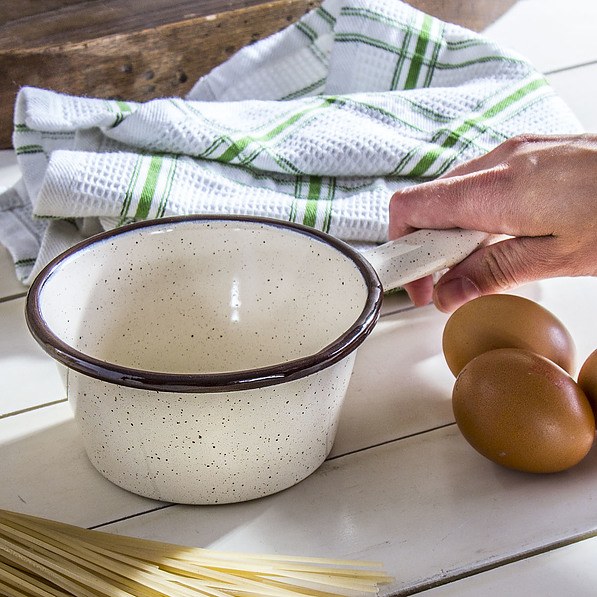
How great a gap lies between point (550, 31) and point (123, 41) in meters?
0.73

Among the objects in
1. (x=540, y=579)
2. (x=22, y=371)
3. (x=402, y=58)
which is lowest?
(x=22, y=371)

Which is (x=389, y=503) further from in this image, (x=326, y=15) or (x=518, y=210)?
(x=326, y=15)

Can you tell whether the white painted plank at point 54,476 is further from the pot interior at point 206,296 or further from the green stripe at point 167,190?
the green stripe at point 167,190

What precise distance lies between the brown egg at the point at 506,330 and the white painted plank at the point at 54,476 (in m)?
0.25

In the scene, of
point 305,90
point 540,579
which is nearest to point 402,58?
point 305,90

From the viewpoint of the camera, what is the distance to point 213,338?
31.0 inches

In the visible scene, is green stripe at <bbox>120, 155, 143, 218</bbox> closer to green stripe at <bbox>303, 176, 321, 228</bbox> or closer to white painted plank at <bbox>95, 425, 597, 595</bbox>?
green stripe at <bbox>303, 176, 321, 228</bbox>

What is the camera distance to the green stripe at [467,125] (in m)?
0.99

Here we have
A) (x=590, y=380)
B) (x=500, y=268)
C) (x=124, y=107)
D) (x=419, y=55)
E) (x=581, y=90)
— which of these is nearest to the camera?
(x=590, y=380)

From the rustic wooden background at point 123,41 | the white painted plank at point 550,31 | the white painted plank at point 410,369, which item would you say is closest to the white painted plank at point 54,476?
the white painted plank at point 410,369

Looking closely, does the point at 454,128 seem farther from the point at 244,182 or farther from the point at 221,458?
the point at 221,458

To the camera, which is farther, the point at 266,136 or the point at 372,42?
the point at 372,42

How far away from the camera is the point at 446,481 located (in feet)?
2.20

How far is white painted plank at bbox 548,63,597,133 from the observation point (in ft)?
4.16
